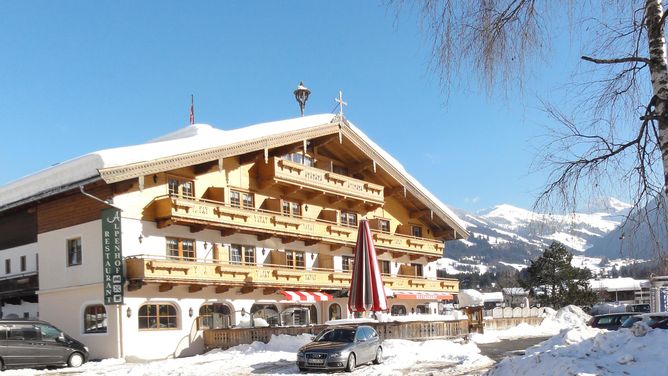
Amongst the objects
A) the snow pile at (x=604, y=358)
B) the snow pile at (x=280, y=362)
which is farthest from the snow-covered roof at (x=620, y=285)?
the snow pile at (x=604, y=358)

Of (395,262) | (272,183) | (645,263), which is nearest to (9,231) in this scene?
(272,183)

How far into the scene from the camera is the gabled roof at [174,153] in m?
29.8

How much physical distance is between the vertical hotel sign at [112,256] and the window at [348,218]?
1797 cm

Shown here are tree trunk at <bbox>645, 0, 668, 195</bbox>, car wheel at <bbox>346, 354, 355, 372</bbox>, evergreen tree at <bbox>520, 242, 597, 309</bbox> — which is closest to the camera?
tree trunk at <bbox>645, 0, 668, 195</bbox>

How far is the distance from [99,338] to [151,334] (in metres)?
2.28

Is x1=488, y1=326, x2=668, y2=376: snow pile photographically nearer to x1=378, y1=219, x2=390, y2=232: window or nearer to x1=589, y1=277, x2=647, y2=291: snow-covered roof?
x1=378, y1=219, x2=390, y2=232: window

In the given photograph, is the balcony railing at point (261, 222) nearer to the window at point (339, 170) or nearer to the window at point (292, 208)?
the window at point (292, 208)

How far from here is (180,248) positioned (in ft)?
109

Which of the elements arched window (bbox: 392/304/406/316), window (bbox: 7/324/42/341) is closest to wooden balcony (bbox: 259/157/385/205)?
arched window (bbox: 392/304/406/316)

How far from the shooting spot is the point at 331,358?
70.1 feet

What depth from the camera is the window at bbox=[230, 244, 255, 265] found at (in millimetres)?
36375

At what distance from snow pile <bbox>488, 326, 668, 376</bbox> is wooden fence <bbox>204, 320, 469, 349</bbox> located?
18117mm

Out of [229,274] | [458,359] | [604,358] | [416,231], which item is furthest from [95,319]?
[416,231]

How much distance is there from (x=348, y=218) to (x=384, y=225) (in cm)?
387
